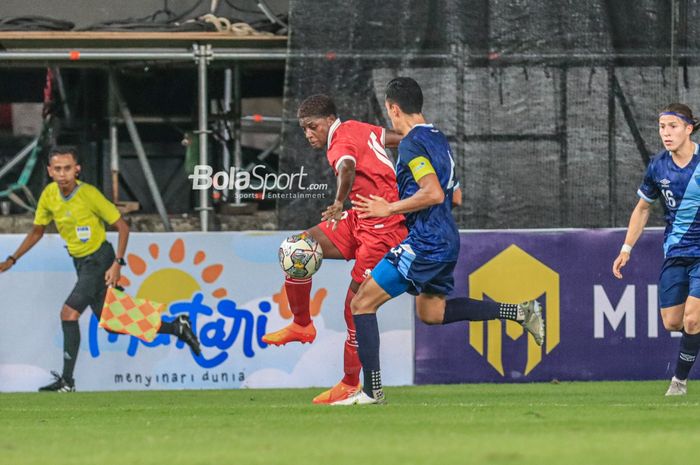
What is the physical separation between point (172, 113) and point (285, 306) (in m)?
3.78

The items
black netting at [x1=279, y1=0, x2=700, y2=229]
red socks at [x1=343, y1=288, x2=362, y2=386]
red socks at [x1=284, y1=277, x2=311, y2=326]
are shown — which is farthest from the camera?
black netting at [x1=279, y1=0, x2=700, y2=229]

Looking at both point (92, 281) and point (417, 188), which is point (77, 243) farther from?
point (417, 188)

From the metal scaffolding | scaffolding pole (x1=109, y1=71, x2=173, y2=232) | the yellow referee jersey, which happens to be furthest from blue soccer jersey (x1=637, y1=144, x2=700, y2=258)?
scaffolding pole (x1=109, y1=71, x2=173, y2=232)

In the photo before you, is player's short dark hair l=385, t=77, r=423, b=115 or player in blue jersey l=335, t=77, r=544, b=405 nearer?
player in blue jersey l=335, t=77, r=544, b=405

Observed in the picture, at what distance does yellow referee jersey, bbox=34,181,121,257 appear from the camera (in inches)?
501

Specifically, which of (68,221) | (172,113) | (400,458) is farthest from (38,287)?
(400,458)

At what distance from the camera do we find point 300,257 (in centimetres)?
996

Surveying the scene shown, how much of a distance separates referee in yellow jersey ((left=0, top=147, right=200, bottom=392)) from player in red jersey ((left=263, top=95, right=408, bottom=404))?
9.50 ft

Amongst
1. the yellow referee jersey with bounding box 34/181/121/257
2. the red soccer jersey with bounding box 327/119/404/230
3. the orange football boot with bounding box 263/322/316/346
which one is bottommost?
the orange football boot with bounding box 263/322/316/346

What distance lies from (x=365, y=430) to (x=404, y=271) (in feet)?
5.71

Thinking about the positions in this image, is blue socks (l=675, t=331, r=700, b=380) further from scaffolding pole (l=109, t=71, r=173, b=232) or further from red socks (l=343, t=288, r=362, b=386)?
scaffolding pole (l=109, t=71, r=173, b=232)

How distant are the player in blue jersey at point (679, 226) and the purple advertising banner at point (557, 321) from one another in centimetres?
217

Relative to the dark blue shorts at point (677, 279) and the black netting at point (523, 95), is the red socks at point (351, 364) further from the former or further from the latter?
the black netting at point (523, 95)

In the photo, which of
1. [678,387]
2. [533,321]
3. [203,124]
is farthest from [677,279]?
[203,124]
